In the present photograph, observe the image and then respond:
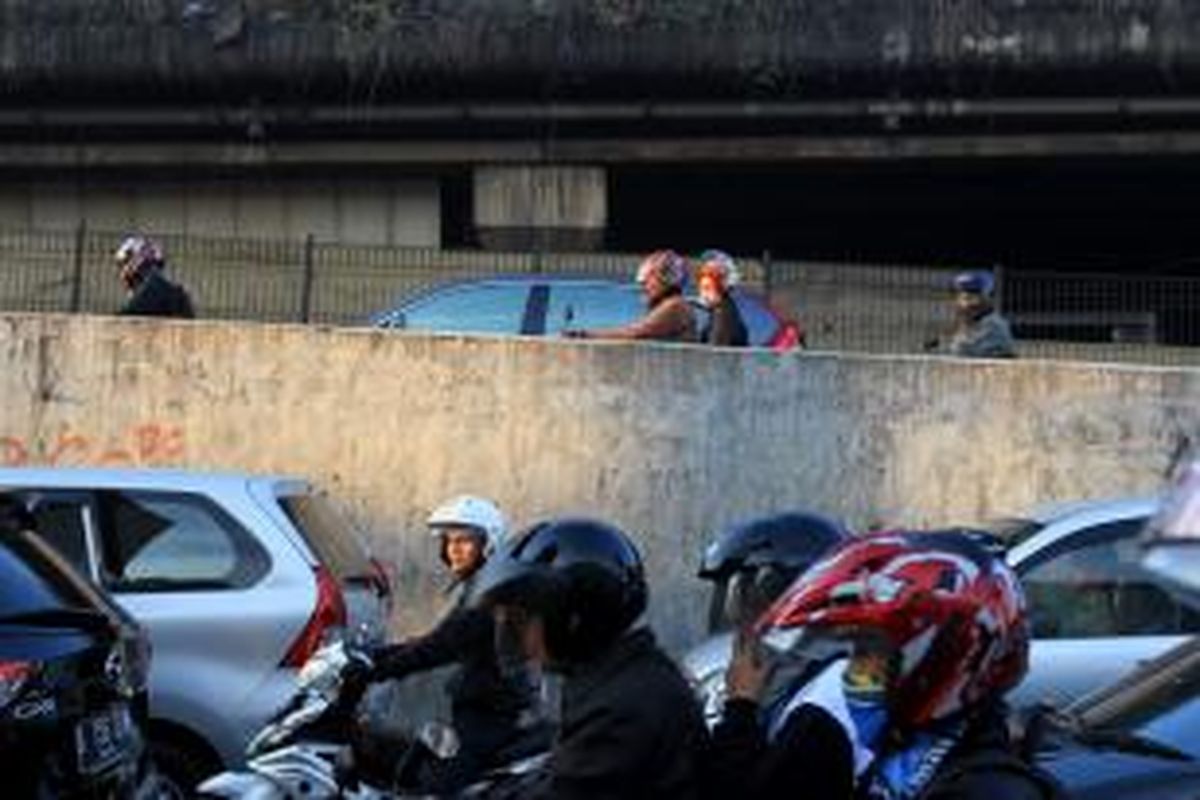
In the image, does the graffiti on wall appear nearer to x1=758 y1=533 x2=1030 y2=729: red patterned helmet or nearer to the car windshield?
the car windshield

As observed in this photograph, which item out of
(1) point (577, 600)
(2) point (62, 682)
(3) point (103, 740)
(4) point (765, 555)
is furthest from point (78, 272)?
(1) point (577, 600)

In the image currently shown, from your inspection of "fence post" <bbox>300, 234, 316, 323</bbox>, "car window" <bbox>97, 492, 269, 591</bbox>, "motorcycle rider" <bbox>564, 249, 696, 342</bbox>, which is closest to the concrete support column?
"fence post" <bbox>300, 234, 316, 323</bbox>

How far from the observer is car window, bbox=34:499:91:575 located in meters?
9.95

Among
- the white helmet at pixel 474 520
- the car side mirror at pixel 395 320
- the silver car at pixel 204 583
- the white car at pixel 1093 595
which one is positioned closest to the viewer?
the white helmet at pixel 474 520

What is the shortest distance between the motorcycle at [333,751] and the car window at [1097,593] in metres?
3.25

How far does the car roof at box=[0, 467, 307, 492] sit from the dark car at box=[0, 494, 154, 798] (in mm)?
2969

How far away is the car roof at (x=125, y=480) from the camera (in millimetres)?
10078

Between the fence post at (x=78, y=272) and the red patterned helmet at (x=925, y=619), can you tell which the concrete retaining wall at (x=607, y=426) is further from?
the red patterned helmet at (x=925, y=619)

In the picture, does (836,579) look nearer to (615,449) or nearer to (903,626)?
(903,626)

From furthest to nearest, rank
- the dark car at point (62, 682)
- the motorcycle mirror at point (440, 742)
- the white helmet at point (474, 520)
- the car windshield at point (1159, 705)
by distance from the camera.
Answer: the white helmet at point (474, 520), the motorcycle mirror at point (440, 742), the car windshield at point (1159, 705), the dark car at point (62, 682)

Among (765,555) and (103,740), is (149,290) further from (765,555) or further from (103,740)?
(765,555)

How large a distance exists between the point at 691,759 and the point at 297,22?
21.2 meters

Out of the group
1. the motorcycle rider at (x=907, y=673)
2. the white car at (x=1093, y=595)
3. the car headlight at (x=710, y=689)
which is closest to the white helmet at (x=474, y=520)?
the car headlight at (x=710, y=689)

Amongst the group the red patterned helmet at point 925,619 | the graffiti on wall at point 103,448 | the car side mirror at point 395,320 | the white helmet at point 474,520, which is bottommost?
the graffiti on wall at point 103,448
